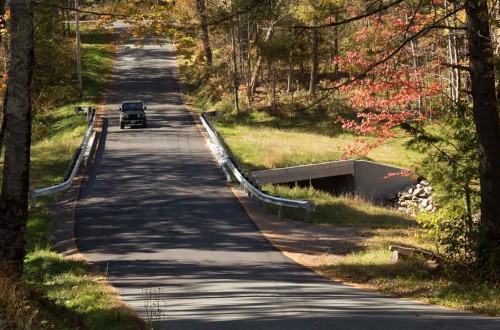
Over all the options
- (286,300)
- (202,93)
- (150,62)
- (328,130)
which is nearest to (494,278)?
(286,300)

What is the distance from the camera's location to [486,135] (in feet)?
45.5

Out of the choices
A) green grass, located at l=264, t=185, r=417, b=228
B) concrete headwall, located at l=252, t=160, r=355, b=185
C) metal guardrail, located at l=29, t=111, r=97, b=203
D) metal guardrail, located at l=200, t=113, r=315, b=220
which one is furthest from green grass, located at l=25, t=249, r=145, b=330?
concrete headwall, located at l=252, t=160, r=355, b=185

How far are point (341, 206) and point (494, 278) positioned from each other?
40.9 feet

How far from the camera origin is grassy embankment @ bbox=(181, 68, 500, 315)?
1307 centimetres

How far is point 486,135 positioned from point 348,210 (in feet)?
38.8

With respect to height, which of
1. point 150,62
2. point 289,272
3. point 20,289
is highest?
point 150,62

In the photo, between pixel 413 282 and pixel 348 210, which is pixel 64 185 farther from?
pixel 413 282

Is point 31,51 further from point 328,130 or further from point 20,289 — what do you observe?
point 328,130

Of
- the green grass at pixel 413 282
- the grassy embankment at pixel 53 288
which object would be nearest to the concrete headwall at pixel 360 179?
the grassy embankment at pixel 53 288

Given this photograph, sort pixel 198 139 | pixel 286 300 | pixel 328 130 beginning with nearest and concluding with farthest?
1. pixel 286 300
2. pixel 198 139
3. pixel 328 130

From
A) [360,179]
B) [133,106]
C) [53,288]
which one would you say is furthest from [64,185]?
[133,106]

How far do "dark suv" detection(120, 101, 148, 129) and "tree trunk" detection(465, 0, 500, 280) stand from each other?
3088 centimetres

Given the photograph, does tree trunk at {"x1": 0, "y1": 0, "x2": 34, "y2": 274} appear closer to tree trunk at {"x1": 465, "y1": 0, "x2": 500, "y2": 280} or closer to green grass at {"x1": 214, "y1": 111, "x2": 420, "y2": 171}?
tree trunk at {"x1": 465, "y1": 0, "x2": 500, "y2": 280}

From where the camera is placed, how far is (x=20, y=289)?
27.4ft
